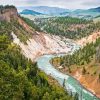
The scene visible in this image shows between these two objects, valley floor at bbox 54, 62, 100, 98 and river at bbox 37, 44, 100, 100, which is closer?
river at bbox 37, 44, 100, 100

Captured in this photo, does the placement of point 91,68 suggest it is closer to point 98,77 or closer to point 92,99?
point 98,77

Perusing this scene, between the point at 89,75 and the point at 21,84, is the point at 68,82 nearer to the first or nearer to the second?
the point at 89,75

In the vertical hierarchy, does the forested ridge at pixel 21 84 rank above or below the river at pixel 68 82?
above

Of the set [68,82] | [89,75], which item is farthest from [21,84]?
[89,75]

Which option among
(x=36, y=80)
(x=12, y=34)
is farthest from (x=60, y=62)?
(x=36, y=80)

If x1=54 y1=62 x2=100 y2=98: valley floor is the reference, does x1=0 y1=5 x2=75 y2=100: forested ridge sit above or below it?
above

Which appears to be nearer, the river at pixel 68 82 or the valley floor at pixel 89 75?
the river at pixel 68 82

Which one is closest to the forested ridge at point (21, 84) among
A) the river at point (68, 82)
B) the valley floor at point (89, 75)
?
the river at point (68, 82)

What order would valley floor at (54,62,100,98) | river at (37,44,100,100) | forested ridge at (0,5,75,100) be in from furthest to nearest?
1. valley floor at (54,62,100,98)
2. river at (37,44,100,100)
3. forested ridge at (0,5,75,100)

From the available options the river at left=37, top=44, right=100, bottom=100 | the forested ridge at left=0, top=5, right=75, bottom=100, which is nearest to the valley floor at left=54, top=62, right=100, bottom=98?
the river at left=37, top=44, right=100, bottom=100

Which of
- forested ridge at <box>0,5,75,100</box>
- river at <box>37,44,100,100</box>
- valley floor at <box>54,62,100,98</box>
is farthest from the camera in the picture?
valley floor at <box>54,62,100,98</box>

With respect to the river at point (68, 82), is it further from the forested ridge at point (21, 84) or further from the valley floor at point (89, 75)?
the forested ridge at point (21, 84)

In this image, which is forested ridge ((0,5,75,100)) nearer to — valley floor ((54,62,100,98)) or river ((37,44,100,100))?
river ((37,44,100,100))
